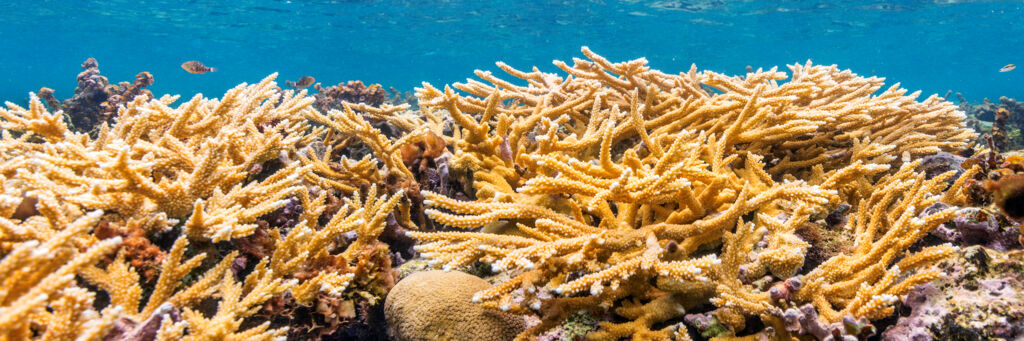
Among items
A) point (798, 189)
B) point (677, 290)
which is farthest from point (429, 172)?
point (798, 189)

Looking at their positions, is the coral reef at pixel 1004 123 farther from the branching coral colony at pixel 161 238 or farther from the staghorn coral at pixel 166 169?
the staghorn coral at pixel 166 169

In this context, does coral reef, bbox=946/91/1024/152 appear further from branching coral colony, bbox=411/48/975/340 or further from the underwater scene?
branching coral colony, bbox=411/48/975/340

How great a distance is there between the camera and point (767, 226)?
7.55 feet

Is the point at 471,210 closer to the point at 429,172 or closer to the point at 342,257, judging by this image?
the point at 342,257

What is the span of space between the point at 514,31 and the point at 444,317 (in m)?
40.2

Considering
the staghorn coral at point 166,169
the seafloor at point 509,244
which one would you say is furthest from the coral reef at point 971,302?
the staghorn coral at point 166,169

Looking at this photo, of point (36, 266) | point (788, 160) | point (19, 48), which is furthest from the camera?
point (19, 48)

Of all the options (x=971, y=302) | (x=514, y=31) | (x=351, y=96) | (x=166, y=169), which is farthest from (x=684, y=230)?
(x=514, y=31)

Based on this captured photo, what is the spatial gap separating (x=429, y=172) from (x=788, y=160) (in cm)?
289

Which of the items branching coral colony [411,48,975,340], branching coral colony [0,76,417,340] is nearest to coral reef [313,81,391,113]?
branching coral colony [0,76,417,340]

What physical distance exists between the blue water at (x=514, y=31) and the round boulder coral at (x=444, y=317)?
23.3 metres

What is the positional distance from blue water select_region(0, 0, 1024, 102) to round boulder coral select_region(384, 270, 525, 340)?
76.5ft

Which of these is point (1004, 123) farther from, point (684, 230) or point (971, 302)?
point (684, 230)

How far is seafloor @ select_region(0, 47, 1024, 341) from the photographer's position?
1714mm
